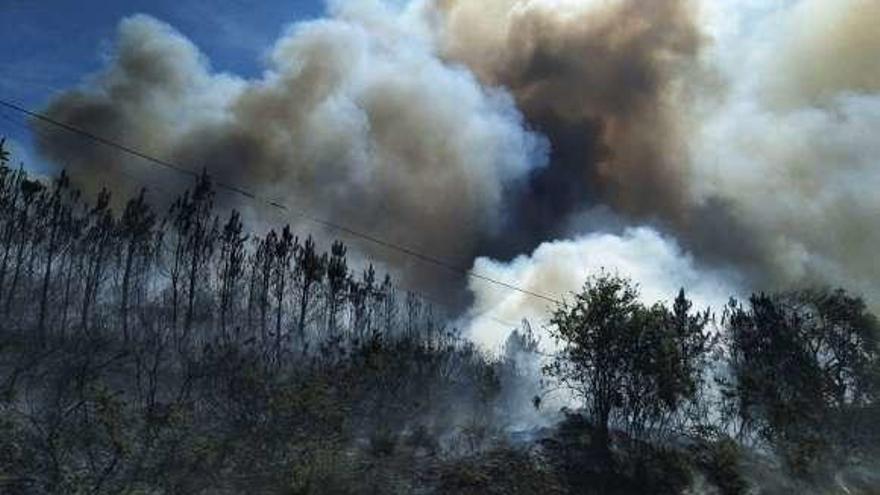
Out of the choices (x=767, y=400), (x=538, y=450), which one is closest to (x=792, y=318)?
(x=767, y=400)

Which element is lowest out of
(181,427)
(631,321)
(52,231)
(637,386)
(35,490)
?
(35,490)

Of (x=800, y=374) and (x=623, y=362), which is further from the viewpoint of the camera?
(x=800, y=374)

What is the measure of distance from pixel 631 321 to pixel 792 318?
34.6m

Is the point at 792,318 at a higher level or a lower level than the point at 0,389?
higher

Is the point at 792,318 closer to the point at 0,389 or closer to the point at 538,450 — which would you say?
the point at 538,450

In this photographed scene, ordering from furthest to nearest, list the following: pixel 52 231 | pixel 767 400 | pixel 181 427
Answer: pixel 52 231, pixel 767 400, pixel 181 427

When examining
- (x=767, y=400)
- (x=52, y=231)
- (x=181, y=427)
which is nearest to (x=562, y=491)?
(x=181, y=427)

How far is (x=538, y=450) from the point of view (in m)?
27.3

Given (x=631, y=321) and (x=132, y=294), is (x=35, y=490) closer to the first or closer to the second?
(x=631, y=321)

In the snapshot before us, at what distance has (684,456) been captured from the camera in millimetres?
29422

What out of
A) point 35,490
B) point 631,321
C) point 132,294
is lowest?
point 35,490

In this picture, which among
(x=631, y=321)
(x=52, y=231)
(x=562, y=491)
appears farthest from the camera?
(x=52, y=231)

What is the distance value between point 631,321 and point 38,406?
20075 millimetres

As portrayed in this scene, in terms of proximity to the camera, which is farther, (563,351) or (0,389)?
(563,351)
